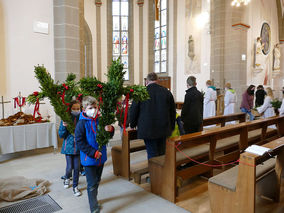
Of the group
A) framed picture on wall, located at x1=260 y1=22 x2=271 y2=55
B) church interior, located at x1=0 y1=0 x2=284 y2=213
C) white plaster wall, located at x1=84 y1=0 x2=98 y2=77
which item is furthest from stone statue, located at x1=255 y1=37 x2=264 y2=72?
white plaster wall, located at x1=84 y1=0 x2=98 y2=77

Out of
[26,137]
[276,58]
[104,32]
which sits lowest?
[26,137]

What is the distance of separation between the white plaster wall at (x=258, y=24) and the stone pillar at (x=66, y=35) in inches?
302

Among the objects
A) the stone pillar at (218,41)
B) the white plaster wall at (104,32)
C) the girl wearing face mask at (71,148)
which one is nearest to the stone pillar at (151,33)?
the white plaster wall at (104,32)

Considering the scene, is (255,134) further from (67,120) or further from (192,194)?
(67,120)

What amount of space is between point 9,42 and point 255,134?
585 centimetres

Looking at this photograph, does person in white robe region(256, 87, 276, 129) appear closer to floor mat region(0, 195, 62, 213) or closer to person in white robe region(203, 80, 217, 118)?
person in white robe region(203, 80, 217, 118)

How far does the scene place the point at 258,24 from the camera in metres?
11.8

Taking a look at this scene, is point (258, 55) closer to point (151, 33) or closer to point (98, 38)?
point (151, 33)

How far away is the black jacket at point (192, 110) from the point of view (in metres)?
4.14

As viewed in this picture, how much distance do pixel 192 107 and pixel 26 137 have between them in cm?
343

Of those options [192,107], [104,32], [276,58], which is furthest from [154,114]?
[276,58]

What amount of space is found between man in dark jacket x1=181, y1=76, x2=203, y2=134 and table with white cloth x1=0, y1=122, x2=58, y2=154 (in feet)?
9.73

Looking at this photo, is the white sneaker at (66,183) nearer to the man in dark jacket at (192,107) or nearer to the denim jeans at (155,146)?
the denim jeans at (155,146)

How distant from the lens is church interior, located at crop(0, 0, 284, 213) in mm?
2629
